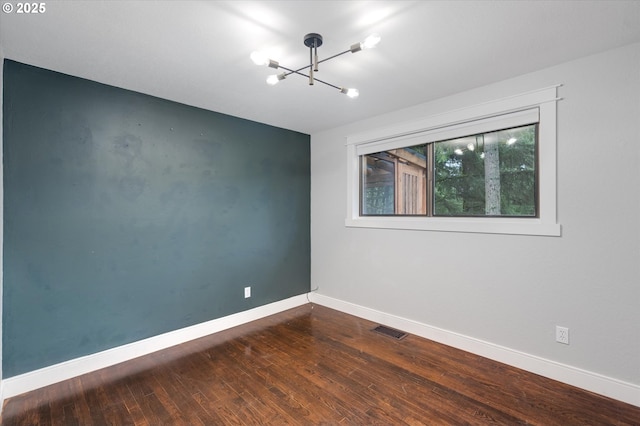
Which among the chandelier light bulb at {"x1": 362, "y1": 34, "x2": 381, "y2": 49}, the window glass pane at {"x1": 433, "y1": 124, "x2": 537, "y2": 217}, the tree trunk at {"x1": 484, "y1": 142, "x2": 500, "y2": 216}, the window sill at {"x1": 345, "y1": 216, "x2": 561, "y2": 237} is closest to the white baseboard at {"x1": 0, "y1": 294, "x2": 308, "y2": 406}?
the window sill at {"x1": 345, "y1": 216, "x2": 561, "y2": 237}

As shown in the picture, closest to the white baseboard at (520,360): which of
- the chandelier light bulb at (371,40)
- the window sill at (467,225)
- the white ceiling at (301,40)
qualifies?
the window sill at (467,225)

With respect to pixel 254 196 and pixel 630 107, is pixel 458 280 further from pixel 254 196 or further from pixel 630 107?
pixel 254 196

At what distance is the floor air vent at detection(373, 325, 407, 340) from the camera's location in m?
3.10

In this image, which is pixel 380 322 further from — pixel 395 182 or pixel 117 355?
pixel 117 355

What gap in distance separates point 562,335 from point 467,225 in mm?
1091

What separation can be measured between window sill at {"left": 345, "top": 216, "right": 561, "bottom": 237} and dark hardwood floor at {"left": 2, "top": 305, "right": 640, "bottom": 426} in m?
1.15

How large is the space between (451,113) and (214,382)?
3.18m

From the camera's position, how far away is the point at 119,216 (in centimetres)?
265

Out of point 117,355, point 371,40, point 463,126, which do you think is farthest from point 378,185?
point 117,355

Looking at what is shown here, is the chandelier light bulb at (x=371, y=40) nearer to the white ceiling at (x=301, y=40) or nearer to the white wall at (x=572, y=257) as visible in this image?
the white ceiling at (x=301, y=40)

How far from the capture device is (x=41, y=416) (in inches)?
76.5

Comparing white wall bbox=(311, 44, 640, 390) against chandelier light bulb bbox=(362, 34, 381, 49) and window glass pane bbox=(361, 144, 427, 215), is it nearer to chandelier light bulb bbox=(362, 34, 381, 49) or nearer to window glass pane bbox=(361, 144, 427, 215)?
window glass pane bbox=(361, 144, 427, 215)

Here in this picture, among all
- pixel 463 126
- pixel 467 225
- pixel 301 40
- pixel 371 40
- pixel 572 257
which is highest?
pixel 301 40

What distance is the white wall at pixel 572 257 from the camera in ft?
6.70
